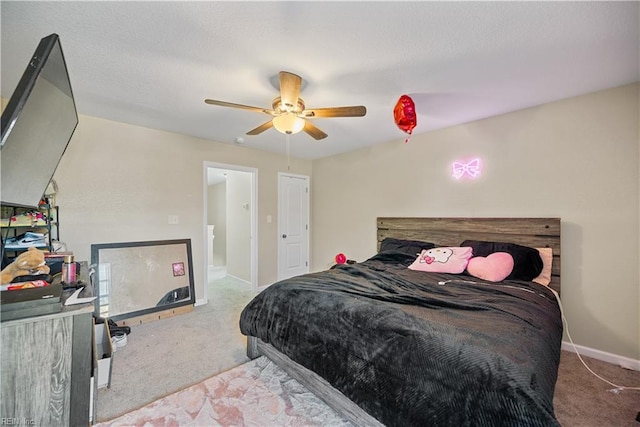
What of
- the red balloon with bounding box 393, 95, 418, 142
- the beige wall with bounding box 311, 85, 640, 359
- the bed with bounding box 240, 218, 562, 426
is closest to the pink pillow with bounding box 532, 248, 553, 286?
the bed with bounding box 240, 218, 562, 426

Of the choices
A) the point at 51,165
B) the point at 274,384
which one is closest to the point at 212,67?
the point at 51,165

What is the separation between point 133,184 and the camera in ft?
10.9

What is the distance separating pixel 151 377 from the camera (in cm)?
212

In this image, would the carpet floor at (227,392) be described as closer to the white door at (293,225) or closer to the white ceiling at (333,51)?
the white door at (293,225)

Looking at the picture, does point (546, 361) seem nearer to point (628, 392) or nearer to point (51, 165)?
point (628, 392)

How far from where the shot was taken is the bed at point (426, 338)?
1126 millimetres

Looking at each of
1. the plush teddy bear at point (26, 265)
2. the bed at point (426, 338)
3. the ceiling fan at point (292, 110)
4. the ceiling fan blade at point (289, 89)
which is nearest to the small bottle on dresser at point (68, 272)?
the plush teddy bear at point (26, 265)

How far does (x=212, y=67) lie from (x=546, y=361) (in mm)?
2772

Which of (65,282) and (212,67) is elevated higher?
(212,67)

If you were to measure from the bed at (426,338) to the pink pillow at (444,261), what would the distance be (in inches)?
1.6

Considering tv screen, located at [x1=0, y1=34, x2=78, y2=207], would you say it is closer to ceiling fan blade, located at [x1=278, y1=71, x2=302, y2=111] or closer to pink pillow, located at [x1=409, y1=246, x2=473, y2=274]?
ceiling fan blade, located at [x1=278, y1=71, x2=302, y2=111]

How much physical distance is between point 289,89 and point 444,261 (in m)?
2.27

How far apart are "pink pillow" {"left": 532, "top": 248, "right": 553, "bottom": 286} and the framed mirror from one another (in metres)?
4.05

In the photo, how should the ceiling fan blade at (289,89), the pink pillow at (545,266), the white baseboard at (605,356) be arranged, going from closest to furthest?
the ceiling fan blade at (289,89) → the white baseboard at (605,356) → the pink pillow at (545,266)
